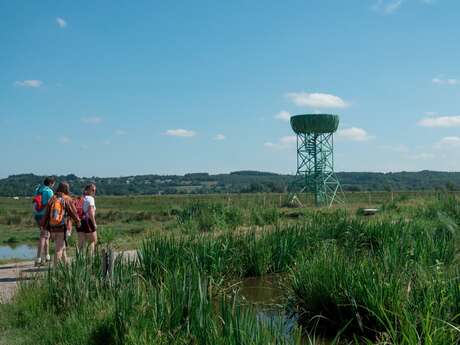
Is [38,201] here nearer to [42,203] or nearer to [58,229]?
[42,203]

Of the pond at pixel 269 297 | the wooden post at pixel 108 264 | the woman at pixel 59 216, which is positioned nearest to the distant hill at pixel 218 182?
the woman at pixel 59 216

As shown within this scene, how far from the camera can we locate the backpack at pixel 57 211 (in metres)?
9.45

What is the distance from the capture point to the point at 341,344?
5.70 meters

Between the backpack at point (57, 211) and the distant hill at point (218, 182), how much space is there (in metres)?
77.4

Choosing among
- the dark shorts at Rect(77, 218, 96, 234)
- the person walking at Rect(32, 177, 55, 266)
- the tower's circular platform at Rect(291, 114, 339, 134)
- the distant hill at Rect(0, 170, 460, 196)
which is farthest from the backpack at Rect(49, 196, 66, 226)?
the distant hill at Rect(0, 170, 460, 196)

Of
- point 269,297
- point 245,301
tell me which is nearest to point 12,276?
point 269,297

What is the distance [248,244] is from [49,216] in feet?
12.0

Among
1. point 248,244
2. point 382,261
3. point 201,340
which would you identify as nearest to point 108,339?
point 201,340

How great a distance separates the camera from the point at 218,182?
141 metres

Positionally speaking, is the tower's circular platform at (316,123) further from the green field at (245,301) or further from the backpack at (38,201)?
the backpack at (38,201)

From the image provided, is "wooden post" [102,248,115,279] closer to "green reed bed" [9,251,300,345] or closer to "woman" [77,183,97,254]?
"green reed bed" [9,251,300,345]

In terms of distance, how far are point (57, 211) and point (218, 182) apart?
132m

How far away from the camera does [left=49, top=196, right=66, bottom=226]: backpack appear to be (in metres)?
9.45

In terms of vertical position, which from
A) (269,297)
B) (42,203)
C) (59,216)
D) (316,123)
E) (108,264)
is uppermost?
(316,123)
